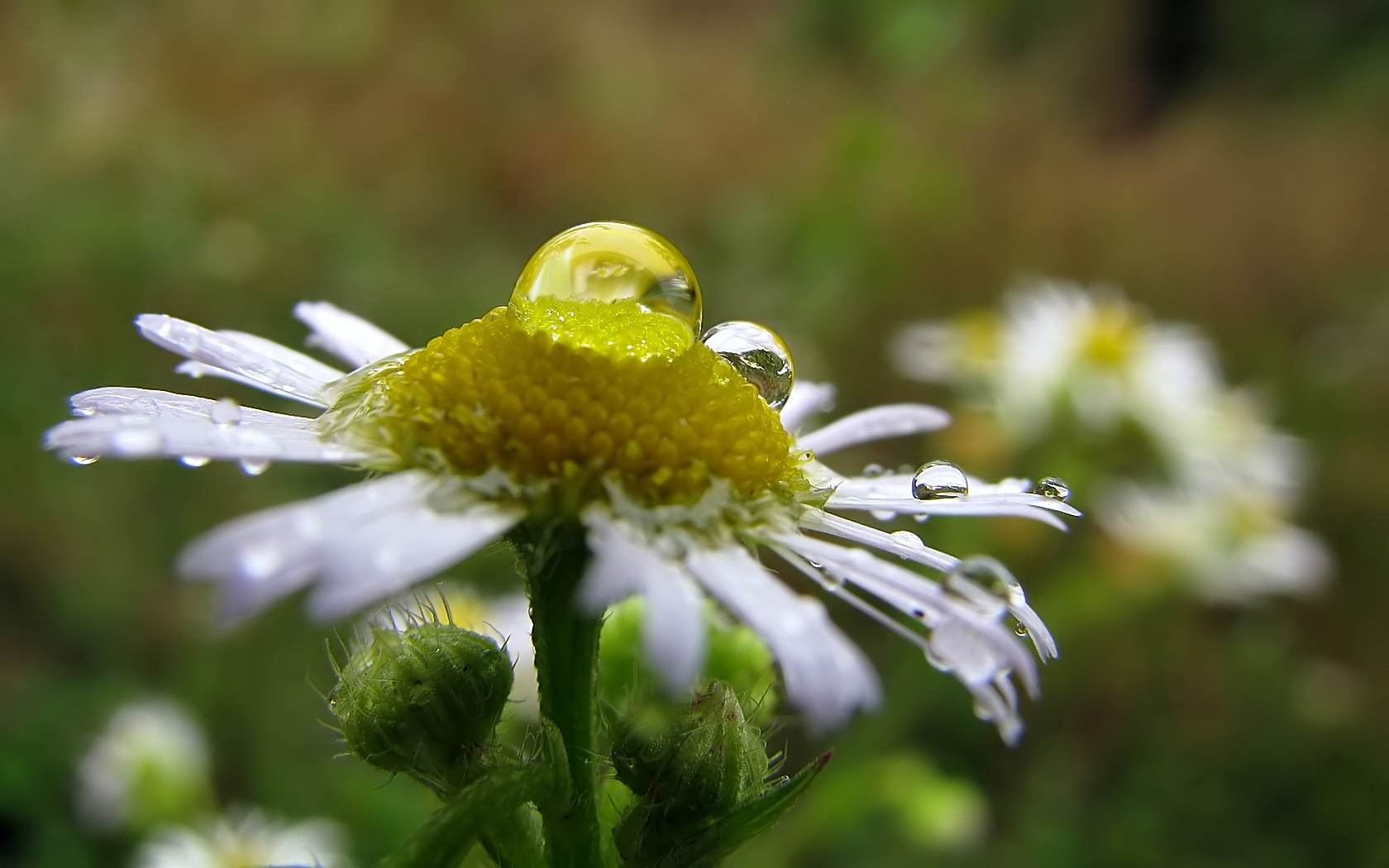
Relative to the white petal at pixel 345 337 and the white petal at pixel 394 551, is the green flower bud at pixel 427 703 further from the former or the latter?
the white petal at pixel 345 337

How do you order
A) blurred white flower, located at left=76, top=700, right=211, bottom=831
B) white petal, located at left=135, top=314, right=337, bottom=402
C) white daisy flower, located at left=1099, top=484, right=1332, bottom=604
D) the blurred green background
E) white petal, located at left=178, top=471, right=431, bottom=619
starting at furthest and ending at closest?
white daisy flower, located at left=1099, top=484, right=1332, bottom=604
the blurred green background
blurred white flower, located at left=76, top=700, right=211, bottom=831
white petal, located at left=135, top=314, right=337, bottom=402
white petal, located at left=178, top=471, right=431, bottom=619

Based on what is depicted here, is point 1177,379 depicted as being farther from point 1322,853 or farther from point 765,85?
point 765,85

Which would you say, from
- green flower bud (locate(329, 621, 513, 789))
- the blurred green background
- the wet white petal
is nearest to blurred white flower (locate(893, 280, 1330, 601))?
the blurred green background

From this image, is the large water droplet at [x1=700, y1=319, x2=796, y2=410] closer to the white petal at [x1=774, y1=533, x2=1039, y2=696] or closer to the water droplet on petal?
the white petal at [x1=774, y1=533, x2=1039, y2=696]

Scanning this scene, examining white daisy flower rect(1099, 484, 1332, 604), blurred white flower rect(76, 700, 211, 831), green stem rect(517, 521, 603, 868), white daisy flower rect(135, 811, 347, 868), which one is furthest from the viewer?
white daisy flower rect(1099, 484, 1332, 604)

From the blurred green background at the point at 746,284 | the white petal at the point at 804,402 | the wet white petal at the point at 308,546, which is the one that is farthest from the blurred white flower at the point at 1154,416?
the wet white petal at the point at 308,546

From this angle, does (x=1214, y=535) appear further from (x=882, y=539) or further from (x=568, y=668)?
(x=568, y=668)
